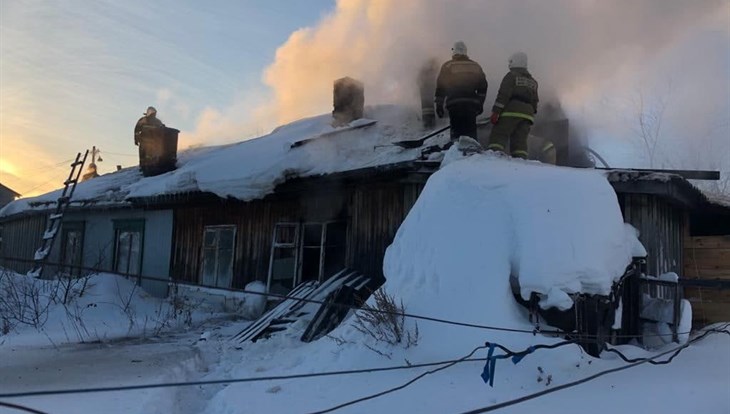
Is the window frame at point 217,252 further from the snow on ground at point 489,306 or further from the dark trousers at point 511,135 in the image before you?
the dark trousers at point 511,135

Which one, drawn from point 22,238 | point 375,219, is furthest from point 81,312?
point 22,238

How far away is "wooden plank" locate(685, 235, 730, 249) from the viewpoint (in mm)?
8756

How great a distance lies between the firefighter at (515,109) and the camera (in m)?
8.32

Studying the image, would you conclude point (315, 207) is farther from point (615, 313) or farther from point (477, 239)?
point (615, 313)

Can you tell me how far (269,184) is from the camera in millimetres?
10000

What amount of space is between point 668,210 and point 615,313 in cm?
343

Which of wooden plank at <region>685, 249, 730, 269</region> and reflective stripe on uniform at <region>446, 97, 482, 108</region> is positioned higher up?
reflective stripe on uniform at <region>446, 97, 482, 108</region>

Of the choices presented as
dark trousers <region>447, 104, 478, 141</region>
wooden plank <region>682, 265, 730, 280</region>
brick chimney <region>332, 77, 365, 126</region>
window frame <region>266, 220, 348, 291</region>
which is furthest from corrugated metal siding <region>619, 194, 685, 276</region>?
brick chimney <region>332, 77, 365, 126</region>

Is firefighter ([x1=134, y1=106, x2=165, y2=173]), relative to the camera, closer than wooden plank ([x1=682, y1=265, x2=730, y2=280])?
No

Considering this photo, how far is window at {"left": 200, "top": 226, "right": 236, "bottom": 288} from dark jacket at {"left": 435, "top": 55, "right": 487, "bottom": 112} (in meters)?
5.77

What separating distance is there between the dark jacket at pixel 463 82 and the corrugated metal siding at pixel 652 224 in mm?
2646

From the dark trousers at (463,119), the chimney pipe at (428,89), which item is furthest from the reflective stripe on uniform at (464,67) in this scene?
the chimney pipe at (428,89)

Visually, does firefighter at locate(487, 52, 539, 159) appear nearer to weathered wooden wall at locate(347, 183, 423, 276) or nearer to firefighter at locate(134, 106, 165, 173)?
weathered wooden wall at locate(347, 183, 423, 276)

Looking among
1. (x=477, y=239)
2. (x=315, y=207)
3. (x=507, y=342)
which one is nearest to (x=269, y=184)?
(x=315, y=207)
